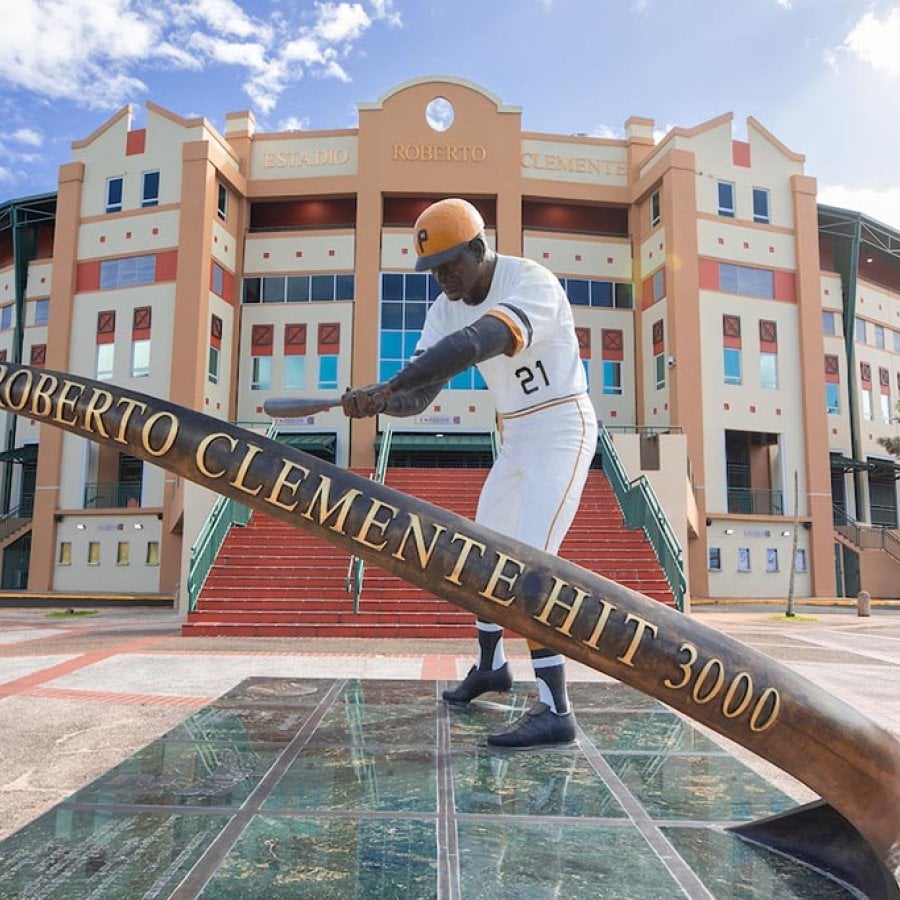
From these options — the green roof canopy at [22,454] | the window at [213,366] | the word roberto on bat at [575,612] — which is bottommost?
the word roberto on bat at [575,612]

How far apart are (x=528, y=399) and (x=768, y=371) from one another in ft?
85.1

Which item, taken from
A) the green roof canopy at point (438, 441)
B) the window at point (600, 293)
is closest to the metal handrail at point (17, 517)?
the green roof canopy at point (438, 441)

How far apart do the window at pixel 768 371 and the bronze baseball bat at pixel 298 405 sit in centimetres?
2671

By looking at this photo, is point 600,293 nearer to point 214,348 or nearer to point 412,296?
point 412,296

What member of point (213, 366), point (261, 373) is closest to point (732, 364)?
point (261, 373)

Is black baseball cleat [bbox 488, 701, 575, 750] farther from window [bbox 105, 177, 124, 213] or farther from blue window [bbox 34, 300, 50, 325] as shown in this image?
blue window [bbox 34, 300, 50, 325]

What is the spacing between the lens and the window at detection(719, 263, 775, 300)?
26.8 metres

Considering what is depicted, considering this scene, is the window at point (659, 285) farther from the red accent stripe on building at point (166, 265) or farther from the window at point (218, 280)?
the red accent stripe on building at point (166, 265)

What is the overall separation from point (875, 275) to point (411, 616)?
3265 cm

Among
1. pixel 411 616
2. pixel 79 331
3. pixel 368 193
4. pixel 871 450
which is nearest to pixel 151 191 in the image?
pixel 79 331

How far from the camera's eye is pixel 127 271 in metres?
26.5

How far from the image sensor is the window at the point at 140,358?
84.6 feet

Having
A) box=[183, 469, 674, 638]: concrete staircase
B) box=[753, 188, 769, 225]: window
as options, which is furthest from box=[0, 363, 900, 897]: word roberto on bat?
box=[753, 188, 769, 225]: window

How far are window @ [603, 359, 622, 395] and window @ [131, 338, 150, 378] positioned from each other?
15.7 m
